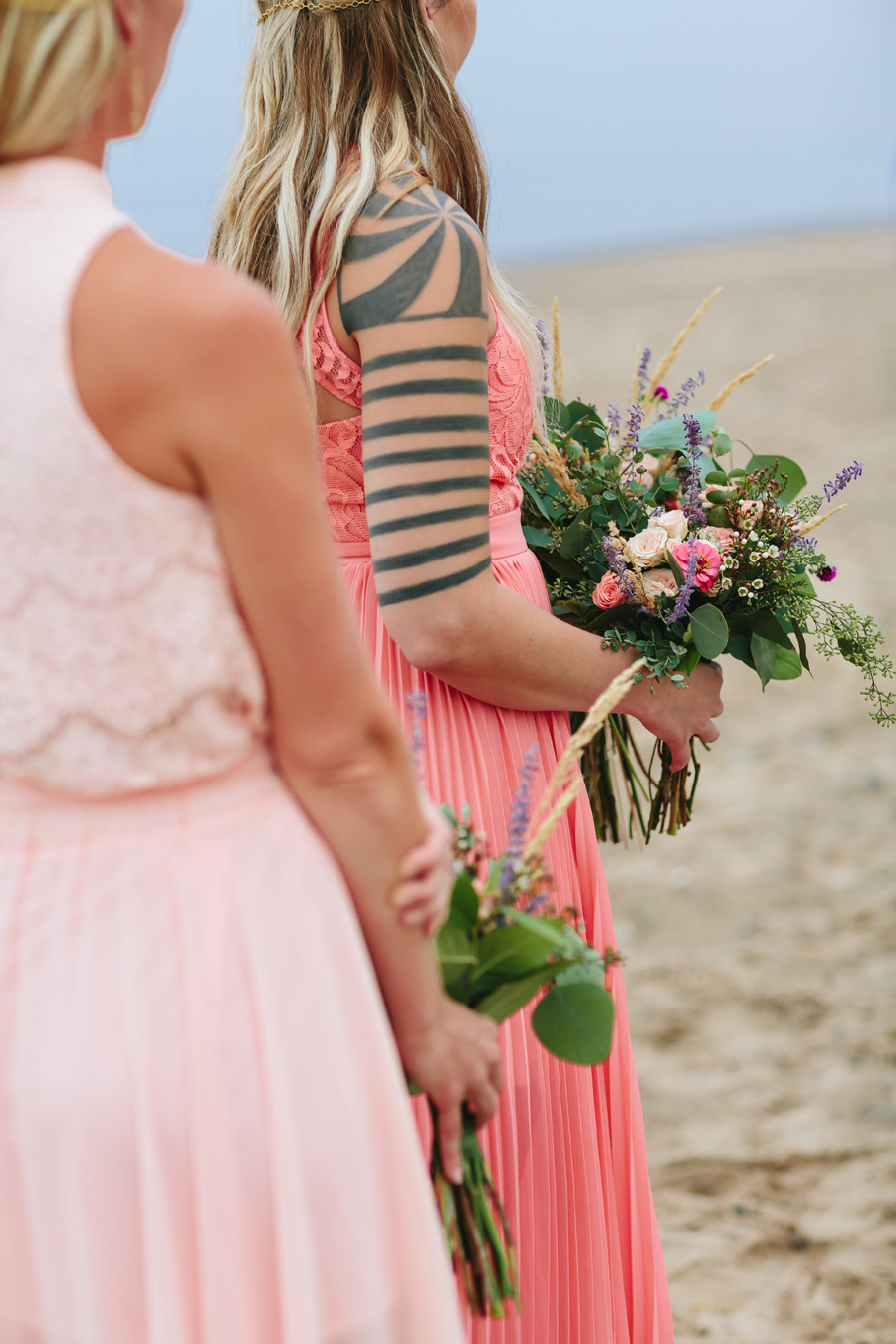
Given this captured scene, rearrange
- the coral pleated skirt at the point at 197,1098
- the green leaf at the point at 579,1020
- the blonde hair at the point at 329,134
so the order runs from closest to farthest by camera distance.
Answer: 1. the coral pleated skirt at the point at 197,1098
2. the green leaf at the point at 579,1020
3. the blonde hair at the point at 329,134

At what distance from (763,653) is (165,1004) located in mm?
1440

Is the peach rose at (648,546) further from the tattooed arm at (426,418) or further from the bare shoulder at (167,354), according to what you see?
the bare shoulder at (167,354)

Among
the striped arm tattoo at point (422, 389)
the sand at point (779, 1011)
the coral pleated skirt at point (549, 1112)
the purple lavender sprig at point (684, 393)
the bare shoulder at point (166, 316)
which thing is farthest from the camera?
the sand at point (779, 1011)

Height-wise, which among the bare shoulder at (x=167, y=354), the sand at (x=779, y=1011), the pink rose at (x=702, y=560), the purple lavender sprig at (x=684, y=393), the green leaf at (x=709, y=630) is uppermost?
the bare shoulder at (x=167, y=354)

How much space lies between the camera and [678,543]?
2.20 m

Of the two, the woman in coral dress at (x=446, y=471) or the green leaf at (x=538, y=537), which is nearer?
the woman in coral dress at (x=446, y=471)

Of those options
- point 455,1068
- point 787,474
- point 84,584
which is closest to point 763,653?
point 787,474

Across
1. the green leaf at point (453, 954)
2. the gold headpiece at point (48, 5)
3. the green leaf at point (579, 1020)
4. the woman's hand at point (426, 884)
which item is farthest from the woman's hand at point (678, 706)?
the gold headpiece at point (48, 5)

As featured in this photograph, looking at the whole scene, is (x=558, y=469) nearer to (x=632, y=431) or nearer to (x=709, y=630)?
(x=632, y=431)

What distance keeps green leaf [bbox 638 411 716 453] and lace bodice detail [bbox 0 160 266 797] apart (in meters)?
1.43

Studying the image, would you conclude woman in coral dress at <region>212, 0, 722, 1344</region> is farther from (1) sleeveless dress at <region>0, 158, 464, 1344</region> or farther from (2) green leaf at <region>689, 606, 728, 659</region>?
(1) sleeveless dress at <region>0, 158, 464, 1344</region>

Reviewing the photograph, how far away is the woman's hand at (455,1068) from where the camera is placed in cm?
133

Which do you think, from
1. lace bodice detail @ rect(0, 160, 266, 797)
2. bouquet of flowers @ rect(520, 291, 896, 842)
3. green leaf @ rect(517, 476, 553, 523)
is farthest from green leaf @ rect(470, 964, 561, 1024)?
green leaf @ rect(517, 476, 553, 523)

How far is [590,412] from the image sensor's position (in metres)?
2.56
